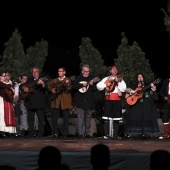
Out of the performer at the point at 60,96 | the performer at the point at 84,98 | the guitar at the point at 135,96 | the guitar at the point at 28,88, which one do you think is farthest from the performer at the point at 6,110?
the guitar at the point at 135,96

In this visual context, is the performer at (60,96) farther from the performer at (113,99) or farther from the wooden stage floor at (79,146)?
the wooden stage floor at (79,146)

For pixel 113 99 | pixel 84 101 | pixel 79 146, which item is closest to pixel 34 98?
pixel 84 101

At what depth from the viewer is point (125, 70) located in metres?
12.3

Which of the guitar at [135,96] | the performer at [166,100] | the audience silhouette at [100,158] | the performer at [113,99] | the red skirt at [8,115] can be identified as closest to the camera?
the audience silhouette at [100,158]

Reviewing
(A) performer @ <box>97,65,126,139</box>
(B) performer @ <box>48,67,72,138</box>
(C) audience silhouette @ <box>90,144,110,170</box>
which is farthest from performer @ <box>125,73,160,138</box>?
(C) audience silhouette @ <box>90,144,110,170</box>

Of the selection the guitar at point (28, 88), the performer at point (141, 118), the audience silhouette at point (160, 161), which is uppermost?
the guitar at point (28, 88)

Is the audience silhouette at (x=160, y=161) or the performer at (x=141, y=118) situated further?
the performer at (x=141, y=118)

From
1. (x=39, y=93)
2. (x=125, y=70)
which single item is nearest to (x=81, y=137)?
(x=39, y=93)

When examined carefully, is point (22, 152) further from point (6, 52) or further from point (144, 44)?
point (144, 44)

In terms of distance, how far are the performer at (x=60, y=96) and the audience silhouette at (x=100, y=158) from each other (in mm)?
4935

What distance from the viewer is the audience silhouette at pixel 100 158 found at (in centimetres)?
435

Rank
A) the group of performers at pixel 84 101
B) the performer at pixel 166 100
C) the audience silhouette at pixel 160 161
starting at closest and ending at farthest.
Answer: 1. the audience silhouette at pixel 160 161
2. the group of performers at pixel 84 101
3. the performer at pixel 166 100

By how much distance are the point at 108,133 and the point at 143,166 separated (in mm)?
3509

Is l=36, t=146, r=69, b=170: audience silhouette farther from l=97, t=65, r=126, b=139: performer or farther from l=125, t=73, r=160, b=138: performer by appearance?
l=125, t=73, r=160, b=138: performer
